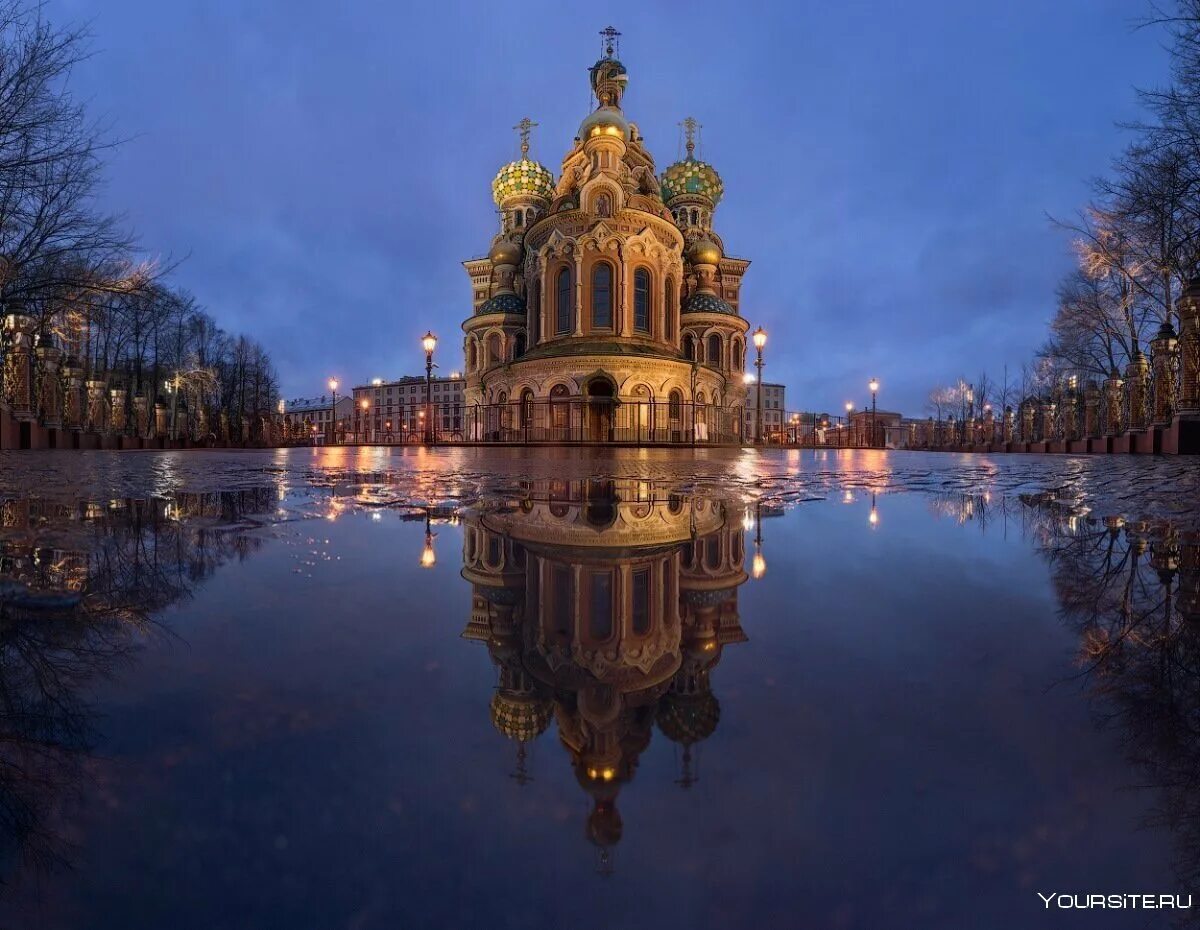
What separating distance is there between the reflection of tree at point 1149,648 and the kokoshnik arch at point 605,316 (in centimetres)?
2814

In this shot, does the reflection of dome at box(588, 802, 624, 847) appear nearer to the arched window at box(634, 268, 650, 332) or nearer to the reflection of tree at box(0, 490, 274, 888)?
the reflection of tree at box(0, 490, 274, 888)

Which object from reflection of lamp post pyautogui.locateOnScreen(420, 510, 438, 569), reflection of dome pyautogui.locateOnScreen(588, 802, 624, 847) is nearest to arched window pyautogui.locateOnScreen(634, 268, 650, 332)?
reflection of lamp post pyautogui.locateOnScreen(420, 510, 438, 569)

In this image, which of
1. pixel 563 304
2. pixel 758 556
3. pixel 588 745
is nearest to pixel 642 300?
pixel 563 304

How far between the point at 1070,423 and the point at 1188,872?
26.3 metres

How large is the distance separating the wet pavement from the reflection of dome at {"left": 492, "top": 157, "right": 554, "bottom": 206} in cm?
4894

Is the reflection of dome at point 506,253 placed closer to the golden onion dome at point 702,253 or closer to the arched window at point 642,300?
the golden onion dome at point 702,253

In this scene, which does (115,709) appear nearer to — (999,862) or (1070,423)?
(999,862)

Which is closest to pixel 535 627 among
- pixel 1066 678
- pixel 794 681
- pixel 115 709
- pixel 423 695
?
pixel 423 695

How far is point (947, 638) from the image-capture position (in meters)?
1.33

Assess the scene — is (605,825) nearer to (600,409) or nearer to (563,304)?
(600,409)

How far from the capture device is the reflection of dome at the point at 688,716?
92 cm

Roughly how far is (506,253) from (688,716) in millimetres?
46562

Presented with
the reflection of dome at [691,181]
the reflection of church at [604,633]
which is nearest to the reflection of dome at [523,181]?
the reflection of dome at [691,181]

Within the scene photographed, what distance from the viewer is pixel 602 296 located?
3519cm
